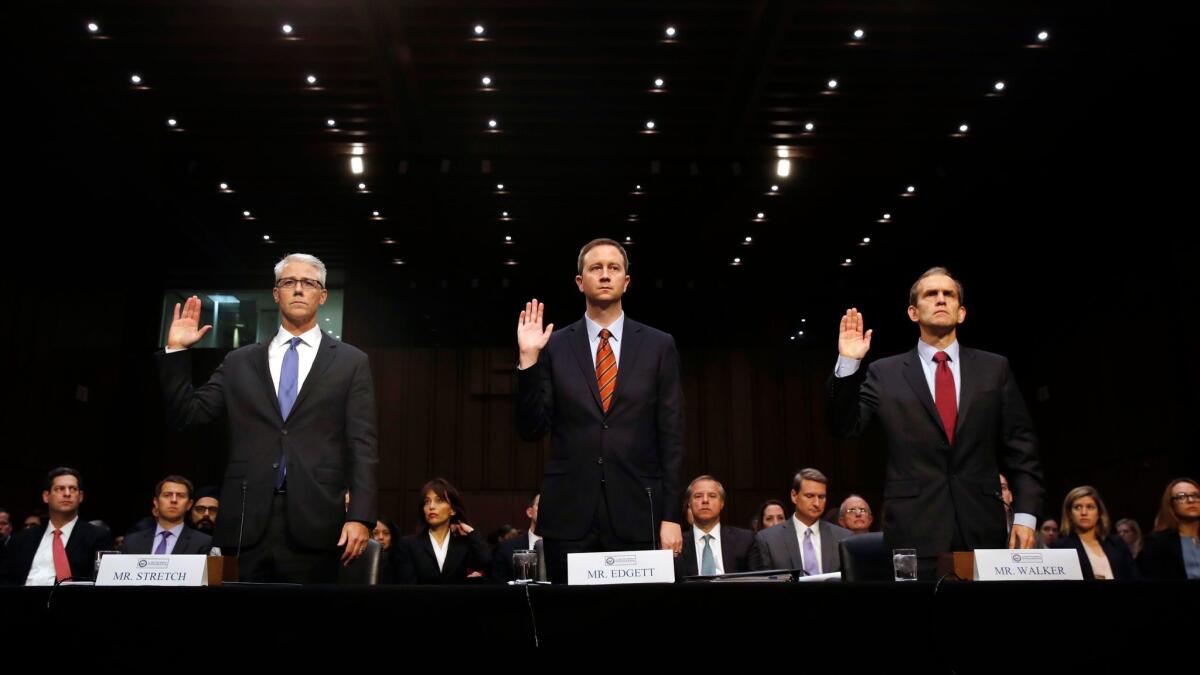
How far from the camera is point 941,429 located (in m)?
2.71

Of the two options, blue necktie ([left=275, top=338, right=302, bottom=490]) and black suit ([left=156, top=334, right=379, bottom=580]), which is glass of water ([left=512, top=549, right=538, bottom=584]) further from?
blue necktie ([left=275, top=338, right=302, bottom=490])

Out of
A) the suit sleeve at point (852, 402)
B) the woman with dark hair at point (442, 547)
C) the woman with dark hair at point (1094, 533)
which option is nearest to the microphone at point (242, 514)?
the suit sleeve at point (852, 402)

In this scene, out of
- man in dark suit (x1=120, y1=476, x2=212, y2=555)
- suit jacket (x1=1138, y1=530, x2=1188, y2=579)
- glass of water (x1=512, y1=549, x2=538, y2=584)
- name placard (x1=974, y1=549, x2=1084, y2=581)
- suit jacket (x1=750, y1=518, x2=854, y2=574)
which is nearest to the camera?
name placard (x1=974, y1=549, x2=1084, y2=581)

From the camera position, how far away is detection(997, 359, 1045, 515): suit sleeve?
268 cm

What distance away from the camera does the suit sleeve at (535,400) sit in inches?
106

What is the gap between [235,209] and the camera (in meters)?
10.6

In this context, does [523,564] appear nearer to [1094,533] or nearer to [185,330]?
[185,330]

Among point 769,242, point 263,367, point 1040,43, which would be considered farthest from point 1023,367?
point 263,367

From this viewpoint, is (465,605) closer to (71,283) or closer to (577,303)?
(71,283)

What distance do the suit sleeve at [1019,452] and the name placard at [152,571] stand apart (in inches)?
79.6

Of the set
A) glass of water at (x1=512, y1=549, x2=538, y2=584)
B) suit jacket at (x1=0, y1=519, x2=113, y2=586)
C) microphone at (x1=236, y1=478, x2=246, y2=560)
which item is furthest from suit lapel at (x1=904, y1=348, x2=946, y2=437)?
suit jacket at (x1=0, y1=519, x2=113, y2=586)

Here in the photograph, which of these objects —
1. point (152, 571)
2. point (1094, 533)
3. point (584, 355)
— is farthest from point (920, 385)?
point (1094, 533)

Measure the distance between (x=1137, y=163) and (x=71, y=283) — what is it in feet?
34.3

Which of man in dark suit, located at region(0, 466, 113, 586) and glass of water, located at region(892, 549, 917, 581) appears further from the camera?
man in dark suit, located at region(0, 466, 113, 586)
